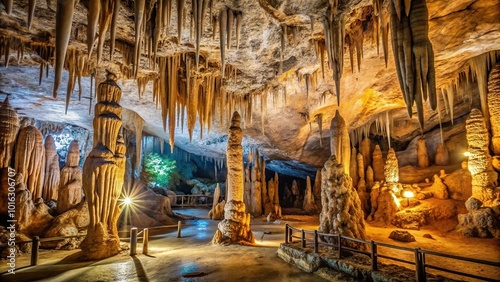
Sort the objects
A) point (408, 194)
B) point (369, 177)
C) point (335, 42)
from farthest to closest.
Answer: point (369, 177), point (408, 194), point (335, 42)

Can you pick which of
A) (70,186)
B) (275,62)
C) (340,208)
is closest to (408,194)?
(340,208)

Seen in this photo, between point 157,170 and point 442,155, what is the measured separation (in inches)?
934

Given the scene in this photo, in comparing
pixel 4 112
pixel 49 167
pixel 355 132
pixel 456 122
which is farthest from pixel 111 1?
pixel 456 122

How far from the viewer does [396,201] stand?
1503 centimetres

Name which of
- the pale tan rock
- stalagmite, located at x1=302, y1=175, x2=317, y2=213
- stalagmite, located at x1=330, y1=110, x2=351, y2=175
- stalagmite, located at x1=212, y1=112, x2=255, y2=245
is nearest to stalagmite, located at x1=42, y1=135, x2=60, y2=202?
stalagmite, located at x1=212, y1=112, x2=255, y2=245

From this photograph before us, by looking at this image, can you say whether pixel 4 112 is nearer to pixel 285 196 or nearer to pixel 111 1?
pixel 111 1

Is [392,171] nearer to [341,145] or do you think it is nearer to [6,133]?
[341,145]

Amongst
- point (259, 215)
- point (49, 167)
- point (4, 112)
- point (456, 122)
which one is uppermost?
point (456, 122)

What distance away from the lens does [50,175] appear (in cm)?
1231

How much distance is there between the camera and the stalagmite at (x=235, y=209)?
9.55 meters

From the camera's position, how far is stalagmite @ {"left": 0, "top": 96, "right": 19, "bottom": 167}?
9961mm

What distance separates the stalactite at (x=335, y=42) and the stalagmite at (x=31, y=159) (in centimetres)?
1224

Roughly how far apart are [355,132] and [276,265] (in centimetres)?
1511

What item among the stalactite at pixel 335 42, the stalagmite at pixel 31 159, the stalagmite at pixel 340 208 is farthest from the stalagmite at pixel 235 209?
the stalagmite at pixel 31 159
